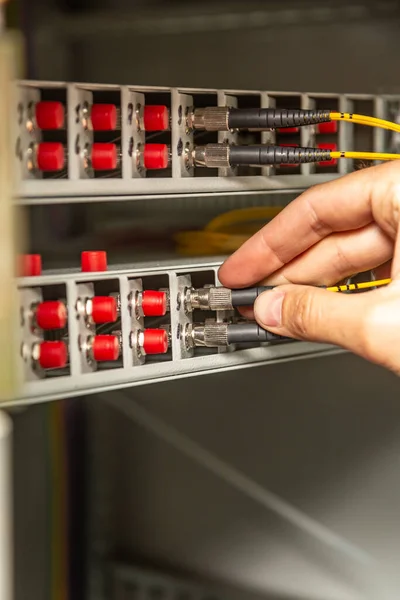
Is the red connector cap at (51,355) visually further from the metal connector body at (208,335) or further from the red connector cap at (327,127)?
the red connector cap at (327,127)

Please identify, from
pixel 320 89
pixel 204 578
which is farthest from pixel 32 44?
pixel 204 578

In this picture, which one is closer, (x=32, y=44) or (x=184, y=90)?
(x=184, y=90)

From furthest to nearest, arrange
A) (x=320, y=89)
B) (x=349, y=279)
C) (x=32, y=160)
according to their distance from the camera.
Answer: (x=320, y=89) < (x=349, y=279) < (x=32, y=160)

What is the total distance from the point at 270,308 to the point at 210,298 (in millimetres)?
63

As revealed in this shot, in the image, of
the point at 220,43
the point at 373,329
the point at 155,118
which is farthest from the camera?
the point at 220,43

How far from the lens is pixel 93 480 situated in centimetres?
100

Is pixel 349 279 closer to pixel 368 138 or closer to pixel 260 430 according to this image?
pixel 368 138

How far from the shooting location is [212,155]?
665 mm

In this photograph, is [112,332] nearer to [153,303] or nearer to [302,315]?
[153,303]

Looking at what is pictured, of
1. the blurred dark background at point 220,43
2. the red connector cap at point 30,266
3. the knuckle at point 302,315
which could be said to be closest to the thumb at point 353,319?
the knuckle at point 302,315

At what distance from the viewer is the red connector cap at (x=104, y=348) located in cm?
62

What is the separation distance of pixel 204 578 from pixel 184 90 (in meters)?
0.65

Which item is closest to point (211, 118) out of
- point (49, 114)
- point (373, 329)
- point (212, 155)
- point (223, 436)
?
point (212, 155)

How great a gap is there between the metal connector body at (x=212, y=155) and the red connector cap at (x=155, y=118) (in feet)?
0.13
